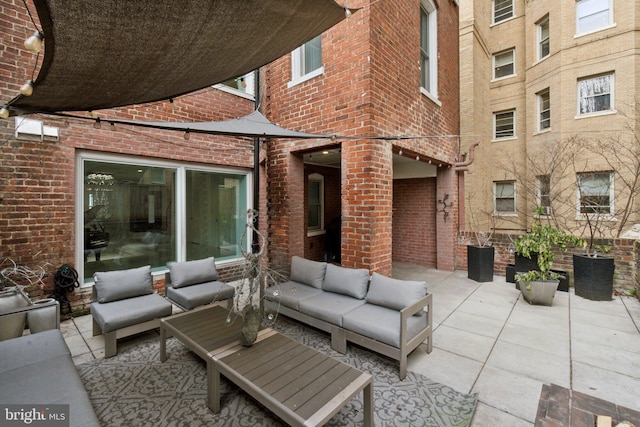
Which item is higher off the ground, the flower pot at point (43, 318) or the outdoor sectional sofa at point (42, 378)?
the flower pot at point (43, 318)

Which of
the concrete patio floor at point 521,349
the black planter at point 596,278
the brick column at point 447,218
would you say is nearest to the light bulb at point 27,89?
the concrete patio floor at point 521,349

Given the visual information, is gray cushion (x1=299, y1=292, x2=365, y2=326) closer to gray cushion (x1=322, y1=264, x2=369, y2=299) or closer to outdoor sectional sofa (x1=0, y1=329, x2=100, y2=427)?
gray cushion (x1=322, y1=264, x2=369, y2=299)

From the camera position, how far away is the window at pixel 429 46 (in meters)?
6.21

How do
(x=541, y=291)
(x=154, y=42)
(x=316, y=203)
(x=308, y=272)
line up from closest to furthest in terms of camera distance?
(x=154, y=42), (x=308, y=272), (x=541, y=291), (x=316, y=203)

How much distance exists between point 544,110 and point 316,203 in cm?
995

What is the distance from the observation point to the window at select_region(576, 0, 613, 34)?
29.9 feet

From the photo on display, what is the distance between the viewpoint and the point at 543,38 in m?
10.9

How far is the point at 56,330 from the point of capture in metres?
2.86

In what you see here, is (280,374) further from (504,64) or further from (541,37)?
(504,64)

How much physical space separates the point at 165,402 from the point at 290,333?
5.43 ft

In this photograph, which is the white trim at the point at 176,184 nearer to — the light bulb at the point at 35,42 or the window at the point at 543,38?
the light bulb at the point at 35,42

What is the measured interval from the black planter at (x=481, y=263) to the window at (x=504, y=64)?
10.2 metres

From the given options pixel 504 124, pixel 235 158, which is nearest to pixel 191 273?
pixel 235 158

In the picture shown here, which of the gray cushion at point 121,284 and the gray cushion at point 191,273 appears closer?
the gray cushion at point 121,284
